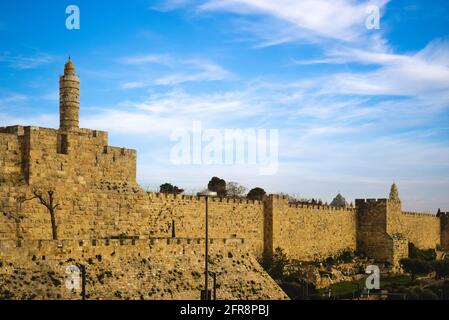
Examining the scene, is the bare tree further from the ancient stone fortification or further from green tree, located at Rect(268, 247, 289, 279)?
green tree, located at Rect(268, 247, 289, 279)

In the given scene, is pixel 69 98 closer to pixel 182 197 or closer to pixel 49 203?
pixel 182 197

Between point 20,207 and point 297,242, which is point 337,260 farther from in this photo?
point 20,207

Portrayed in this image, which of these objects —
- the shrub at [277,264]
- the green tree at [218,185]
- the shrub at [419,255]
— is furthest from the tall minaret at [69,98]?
the green tree at [218,185]

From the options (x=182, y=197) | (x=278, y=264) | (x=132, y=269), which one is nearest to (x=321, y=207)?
(x=278, y=264)

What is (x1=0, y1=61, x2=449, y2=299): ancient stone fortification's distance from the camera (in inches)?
747

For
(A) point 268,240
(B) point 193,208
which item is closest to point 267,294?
(B) point 193,208

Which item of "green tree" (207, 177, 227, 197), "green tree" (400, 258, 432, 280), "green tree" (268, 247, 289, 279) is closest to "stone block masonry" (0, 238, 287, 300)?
"green tree" (268, 247, 289, 279)

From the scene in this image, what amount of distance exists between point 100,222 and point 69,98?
6402mm

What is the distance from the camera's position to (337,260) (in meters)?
Result: 41.3

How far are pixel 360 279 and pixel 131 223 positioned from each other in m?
16.7

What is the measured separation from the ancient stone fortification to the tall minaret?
0.13ft

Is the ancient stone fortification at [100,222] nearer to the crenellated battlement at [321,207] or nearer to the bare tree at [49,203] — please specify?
the bare tree at [49,203]

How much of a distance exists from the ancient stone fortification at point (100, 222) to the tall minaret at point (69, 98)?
0.04 meters

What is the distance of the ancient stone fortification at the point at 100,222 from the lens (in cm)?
1897
